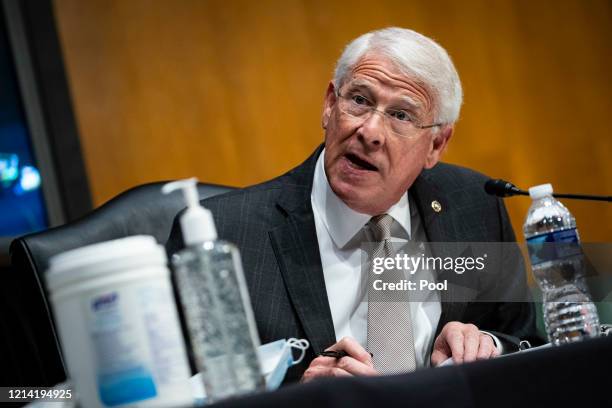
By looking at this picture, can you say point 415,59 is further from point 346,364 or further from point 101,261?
point 101,261

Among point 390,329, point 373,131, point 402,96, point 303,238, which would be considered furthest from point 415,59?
point 390,329

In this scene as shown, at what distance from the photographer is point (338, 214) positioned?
6.03 feet

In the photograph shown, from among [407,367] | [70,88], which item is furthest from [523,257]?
[70,88]

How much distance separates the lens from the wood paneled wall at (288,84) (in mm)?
3293

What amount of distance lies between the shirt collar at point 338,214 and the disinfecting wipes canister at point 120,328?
104 centimetres

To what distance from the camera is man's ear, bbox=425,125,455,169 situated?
204 centimetres

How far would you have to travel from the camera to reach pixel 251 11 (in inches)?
137

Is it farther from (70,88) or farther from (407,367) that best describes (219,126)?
(407,367)

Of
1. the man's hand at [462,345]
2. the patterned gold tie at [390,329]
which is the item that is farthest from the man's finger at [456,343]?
the patterned gold tie at [390,329]

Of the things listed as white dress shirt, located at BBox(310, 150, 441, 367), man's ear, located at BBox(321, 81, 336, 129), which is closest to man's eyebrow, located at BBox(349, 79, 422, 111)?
man's ear, located at BBox(321, 81, 336, 129)

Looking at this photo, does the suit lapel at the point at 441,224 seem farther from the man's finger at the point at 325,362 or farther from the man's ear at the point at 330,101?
the man's finger at the point at 325,362

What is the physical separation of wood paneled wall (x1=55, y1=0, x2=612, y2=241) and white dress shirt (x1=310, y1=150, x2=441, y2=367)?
5.08ft

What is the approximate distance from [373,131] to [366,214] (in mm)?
184

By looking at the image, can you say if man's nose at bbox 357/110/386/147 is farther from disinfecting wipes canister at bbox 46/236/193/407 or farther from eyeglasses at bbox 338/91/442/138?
disinfecting wipes canister at bbox 46/236/193/407
